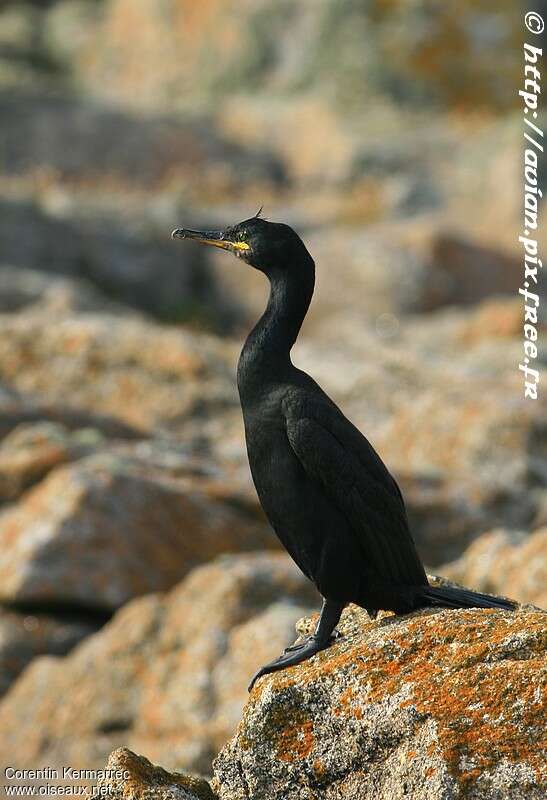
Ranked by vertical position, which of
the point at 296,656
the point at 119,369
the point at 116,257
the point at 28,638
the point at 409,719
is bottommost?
the point at 409,719

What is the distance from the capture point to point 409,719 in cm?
608

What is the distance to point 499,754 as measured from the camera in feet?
19.1

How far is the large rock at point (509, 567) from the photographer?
434 inches

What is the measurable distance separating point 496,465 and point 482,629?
29.7ft

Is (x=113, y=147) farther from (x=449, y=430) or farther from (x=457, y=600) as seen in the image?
(x=457, y=600)

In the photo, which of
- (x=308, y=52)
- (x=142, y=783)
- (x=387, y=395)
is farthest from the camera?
(x=308, y=52)

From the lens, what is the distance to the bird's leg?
22.8 feet

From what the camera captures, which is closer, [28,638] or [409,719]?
[409,719]

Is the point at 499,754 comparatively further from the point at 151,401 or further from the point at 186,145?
the point at 186,145

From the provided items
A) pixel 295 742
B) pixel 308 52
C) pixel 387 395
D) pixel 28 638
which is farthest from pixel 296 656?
pixel 308 52

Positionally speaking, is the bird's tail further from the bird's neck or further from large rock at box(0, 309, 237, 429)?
large rock at box(0, 309, 237, 429)

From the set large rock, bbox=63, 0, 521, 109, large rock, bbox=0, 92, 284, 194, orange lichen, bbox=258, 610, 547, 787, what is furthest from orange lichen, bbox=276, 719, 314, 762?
large rock, bbox=63, 0, 521, 109

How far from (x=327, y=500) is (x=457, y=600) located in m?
0.84

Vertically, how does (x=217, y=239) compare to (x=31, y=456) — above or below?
below
